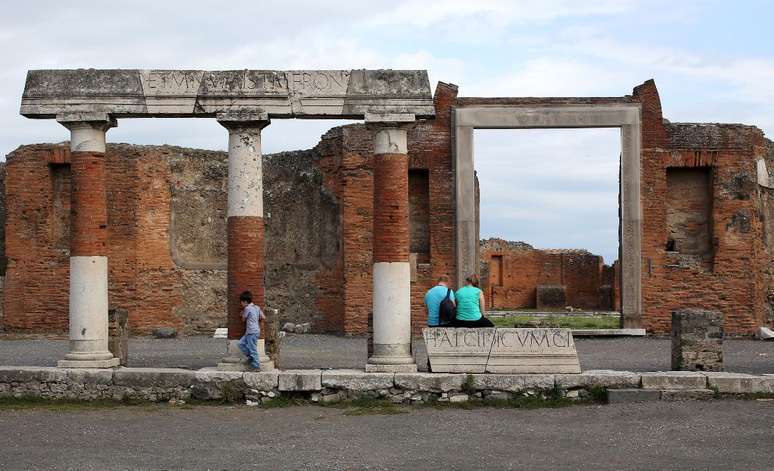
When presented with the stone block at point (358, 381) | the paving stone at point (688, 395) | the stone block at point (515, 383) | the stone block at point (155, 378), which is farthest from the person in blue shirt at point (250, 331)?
the paving stone at point (688, 395)

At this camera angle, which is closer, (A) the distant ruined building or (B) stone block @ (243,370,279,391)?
(B) stone block @ (243,370,279,391)

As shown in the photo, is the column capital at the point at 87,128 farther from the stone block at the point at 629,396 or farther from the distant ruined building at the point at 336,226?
the distant ruined building at the point at 336,226

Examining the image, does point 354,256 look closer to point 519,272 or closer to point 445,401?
point 445,401

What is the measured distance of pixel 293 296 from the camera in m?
21.5

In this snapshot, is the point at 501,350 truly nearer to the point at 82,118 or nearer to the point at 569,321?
the point at 82,118

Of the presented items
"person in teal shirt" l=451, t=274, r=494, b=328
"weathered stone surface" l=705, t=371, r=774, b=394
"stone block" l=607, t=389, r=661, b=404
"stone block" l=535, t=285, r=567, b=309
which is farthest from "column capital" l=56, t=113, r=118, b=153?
"stone block" l=535, t=285, r=567, b=309

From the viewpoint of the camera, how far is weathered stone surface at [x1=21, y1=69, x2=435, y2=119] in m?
12.2

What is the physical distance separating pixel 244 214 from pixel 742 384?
20.6ft

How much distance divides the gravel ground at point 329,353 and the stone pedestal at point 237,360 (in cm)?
165

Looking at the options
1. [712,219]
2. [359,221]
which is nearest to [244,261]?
[359,221]

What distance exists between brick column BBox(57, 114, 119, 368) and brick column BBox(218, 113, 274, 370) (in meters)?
1.65

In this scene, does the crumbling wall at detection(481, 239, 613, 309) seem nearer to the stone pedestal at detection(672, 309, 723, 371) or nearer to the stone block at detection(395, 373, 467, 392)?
the stone pedestal at detection(672, 309, 723, 371)

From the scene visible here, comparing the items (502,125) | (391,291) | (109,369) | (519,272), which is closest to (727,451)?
(391,291)

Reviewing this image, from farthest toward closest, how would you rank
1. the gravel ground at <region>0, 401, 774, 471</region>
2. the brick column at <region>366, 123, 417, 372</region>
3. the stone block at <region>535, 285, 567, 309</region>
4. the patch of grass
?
the stone block at <region>535, 285, 567, 309</region> → the patch of grass → the brick column at <region>366, 123, 417, 372</region> → the gravel ground at <region>0, 401, 774, 471</region>
